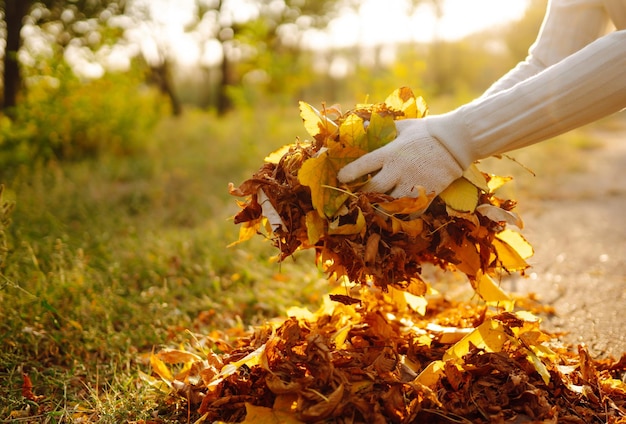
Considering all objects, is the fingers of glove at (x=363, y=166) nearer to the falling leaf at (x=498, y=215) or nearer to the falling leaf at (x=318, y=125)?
the falling leaf at (x=318, y=125)

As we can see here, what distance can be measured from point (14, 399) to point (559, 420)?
178 cm

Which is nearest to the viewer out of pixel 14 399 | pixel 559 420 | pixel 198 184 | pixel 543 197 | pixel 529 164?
pixel 559 420

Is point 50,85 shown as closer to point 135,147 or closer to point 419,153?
point 135,147

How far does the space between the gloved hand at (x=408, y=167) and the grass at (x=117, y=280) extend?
3.14 feet

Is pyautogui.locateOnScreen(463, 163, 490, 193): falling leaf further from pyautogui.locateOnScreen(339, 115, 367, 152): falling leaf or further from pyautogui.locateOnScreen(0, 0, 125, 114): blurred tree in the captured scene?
pyautogui.locateOnScreen(0, 0, 125, 114): blurred tree

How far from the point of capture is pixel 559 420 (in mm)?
1529

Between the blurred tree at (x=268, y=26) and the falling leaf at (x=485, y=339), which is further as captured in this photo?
the blurred tree at (x=268, y=26)

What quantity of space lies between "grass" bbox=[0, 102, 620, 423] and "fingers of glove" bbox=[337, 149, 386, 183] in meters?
0.92

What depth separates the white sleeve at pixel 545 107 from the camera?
1560 millimetres

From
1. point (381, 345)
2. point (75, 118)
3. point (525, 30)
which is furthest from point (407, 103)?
point (525, 30)

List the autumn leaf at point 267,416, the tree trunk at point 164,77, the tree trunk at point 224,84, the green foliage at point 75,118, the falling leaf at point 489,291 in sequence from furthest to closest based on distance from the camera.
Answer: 1. the tree trunk at point 224,84
2. the tree trunk at point 164,77
3. the green foliage at point 75,118
4. the falling leaf at point 489,291
5. the autumn leaf at point 267,416

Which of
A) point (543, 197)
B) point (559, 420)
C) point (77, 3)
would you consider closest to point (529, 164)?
point (543, 197)

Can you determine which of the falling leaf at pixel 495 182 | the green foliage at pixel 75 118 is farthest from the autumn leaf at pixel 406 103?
the green foliage at pixel 75 118

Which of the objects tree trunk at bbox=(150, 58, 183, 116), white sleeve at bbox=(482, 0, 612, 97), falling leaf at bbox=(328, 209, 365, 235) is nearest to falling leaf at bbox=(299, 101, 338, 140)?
falling leaf at bbox=(328, 209, 365, 235)
